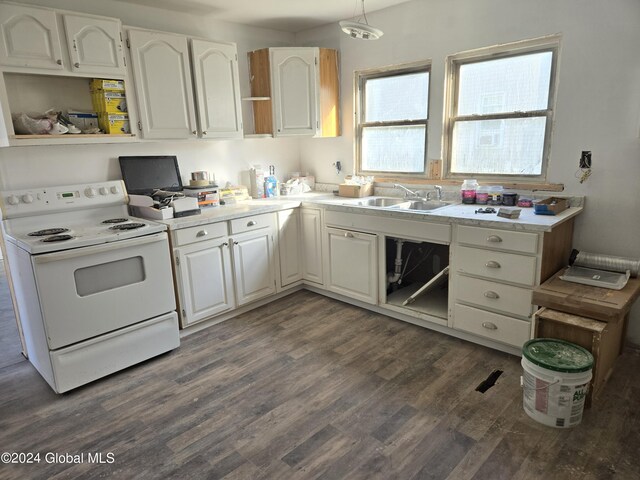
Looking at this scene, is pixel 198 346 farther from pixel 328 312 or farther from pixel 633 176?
pixel 633 176

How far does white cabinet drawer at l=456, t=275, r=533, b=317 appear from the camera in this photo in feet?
8.13

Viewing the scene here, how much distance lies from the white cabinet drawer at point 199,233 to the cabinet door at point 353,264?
3.02 feet

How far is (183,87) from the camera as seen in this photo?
10.2ft

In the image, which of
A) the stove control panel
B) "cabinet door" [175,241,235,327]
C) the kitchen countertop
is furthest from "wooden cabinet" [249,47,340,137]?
the stove control panel

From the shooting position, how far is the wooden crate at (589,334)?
2.07 meters

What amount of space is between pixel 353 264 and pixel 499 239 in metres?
1.21

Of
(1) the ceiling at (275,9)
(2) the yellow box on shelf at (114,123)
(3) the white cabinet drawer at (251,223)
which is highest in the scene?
(1) the ceiling at (275,9)

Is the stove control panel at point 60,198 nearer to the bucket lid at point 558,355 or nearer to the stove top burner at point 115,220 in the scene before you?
the stove top burner at point 115,220

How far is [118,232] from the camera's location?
2518 mm

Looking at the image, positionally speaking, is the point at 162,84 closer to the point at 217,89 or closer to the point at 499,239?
the point at 217,89

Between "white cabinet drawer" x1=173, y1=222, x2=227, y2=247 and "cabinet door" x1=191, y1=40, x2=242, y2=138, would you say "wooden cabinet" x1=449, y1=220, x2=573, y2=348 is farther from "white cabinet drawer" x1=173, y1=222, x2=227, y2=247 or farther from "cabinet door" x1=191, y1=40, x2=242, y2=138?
"cabinet door" x1=191, y1=40, x2=242, y2=138

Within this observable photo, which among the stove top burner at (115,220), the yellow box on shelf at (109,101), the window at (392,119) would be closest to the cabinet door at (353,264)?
the window at (392,119)

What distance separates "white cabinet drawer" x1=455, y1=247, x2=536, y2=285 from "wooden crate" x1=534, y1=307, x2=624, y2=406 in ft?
0.79

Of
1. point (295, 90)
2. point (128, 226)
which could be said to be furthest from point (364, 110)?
point (128, 226)
